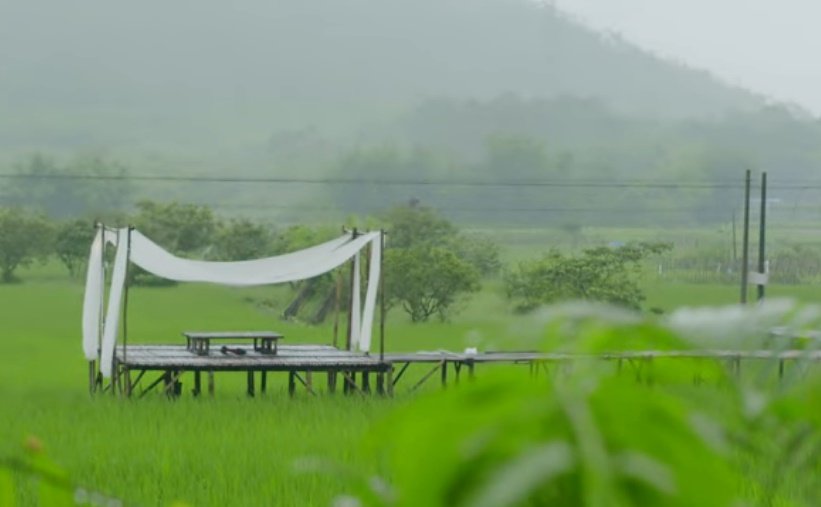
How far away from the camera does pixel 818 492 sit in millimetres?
492

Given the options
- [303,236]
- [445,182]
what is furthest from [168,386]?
[445,182]

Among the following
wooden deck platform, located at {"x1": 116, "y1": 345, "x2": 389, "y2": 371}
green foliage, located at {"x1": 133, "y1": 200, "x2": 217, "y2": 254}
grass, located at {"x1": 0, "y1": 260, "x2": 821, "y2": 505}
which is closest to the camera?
grass, located at {"x1": 0, "y1": 260, "x2": 821, "y2": 505}

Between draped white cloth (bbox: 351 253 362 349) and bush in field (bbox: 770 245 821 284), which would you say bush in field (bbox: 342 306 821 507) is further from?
bush in field (bbox: 770 245 821 284)

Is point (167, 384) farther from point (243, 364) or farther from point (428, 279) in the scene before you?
point (428, 279)

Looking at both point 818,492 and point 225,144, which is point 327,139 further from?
point 818,492

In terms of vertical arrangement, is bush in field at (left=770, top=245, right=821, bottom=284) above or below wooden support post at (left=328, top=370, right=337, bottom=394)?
above

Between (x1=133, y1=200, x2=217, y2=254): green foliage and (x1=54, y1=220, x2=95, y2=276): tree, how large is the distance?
173cm

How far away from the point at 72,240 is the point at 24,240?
1354 millimetres

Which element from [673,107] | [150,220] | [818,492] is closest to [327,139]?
[673,107]

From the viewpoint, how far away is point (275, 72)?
11644cm

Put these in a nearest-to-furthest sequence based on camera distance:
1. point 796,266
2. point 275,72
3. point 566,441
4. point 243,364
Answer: point 566,441, point 243,364, point 796,266, point 275,72

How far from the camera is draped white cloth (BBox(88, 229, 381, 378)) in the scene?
37.4ft

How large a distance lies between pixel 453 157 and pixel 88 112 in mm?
31966

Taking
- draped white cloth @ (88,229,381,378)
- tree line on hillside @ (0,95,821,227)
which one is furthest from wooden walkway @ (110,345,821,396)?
tree line on hillside @ (0,95,821,227)
